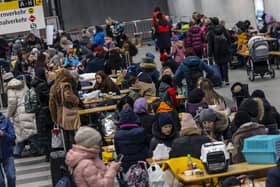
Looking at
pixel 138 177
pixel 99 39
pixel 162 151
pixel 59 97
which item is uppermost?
pixel 99 39

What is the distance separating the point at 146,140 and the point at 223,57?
10428 millimetres

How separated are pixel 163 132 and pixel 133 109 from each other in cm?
227

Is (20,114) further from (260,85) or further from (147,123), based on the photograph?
(260,85)

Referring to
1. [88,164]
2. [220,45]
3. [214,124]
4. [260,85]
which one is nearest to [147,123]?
[214,124]

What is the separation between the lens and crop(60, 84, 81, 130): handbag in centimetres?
1416

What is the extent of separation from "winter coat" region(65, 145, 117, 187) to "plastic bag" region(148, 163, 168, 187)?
1014 mm

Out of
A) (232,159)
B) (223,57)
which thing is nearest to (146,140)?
(232,159)

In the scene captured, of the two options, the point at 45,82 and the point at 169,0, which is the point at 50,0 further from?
the point at 45,82

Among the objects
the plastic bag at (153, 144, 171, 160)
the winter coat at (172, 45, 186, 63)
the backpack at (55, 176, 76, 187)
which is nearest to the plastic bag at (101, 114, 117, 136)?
the plastic bag at (153, 144, 171, 160)

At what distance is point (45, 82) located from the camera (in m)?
15.2

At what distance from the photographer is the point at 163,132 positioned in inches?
398

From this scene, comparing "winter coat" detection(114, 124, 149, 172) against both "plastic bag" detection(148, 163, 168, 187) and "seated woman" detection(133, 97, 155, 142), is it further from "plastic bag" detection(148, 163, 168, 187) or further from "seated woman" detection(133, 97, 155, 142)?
"plastic bag" detection(148, 163, 168, 187)

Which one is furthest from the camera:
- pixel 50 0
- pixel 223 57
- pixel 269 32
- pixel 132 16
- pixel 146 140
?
pixel 132 16

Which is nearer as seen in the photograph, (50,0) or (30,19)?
(30,19)
